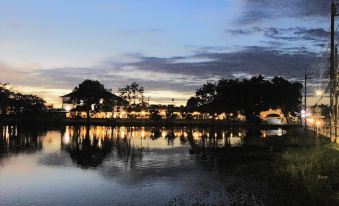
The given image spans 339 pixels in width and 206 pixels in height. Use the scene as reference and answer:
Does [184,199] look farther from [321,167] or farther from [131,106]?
[131,106]

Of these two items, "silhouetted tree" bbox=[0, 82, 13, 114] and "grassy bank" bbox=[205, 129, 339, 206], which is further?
"silhouetted tree" bbox=[0, 82, 13, 114]

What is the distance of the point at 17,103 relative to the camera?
13300 cm

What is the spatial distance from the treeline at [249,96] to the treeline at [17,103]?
50.0m

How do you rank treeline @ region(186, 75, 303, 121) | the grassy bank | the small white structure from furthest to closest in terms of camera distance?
the small white structure, treeline @ region(186, 75, 303, 121), the grassy bank

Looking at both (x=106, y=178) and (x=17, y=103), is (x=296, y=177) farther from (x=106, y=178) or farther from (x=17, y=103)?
(x=17, y=103)

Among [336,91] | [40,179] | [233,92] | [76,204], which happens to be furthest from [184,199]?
[233,92]

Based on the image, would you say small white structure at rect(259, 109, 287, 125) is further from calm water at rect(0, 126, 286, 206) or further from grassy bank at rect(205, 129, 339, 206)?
grassy bank at rect(205, 129, 339, 206)

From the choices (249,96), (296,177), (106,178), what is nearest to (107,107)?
(249,96)

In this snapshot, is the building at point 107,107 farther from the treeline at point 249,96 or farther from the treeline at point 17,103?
the treeline at point 249,96

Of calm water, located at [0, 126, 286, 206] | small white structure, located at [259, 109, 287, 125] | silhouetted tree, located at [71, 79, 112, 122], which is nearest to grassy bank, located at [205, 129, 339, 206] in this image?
calm water, located at [0, 126, 286, 206]

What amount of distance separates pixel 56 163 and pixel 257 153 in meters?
17.7

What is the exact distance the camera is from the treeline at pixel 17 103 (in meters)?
127

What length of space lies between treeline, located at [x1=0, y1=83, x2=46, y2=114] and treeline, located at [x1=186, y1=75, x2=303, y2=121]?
50.0 m

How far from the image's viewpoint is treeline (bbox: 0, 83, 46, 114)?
12731 centimetres
